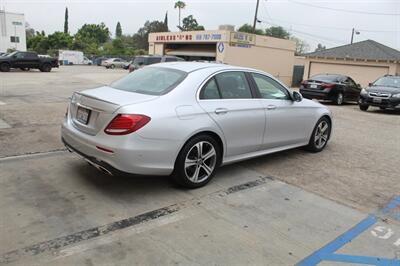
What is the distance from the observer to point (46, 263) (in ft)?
10.2

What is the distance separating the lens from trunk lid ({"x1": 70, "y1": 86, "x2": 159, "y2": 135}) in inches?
170

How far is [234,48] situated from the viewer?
3038 cm

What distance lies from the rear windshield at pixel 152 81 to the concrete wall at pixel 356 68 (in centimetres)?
2671

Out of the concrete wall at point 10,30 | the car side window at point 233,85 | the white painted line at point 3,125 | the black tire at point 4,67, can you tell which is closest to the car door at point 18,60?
the black tire at point 4,67

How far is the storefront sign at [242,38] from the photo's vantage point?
1182 inches

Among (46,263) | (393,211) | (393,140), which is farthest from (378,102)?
(46,263)

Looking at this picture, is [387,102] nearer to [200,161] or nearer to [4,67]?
[200,161]

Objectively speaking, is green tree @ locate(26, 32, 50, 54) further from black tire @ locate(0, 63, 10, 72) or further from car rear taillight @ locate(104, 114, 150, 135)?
car rear taillight @ locate(104, 114, 150, 135)

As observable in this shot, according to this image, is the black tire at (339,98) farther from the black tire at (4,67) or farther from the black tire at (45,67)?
the black tire at (4,67)

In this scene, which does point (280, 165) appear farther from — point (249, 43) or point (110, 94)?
Result: point (249, 43)

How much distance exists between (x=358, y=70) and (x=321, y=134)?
25.2 meters

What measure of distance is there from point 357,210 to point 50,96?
11808mm

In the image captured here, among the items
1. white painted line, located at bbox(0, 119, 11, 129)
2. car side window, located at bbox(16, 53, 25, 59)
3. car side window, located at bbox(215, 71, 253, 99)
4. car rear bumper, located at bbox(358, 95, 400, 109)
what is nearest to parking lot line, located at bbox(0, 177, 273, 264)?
car side window, located at bbox(215, 71, 253, 99)

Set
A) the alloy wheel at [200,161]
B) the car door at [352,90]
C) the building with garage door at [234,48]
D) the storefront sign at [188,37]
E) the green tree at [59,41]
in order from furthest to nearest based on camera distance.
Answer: the green tree at [59,41], the storefront sign at [188,37], the building with garage door at [234,48], the car door at [352,90], the alloy wheel at [200,161]
